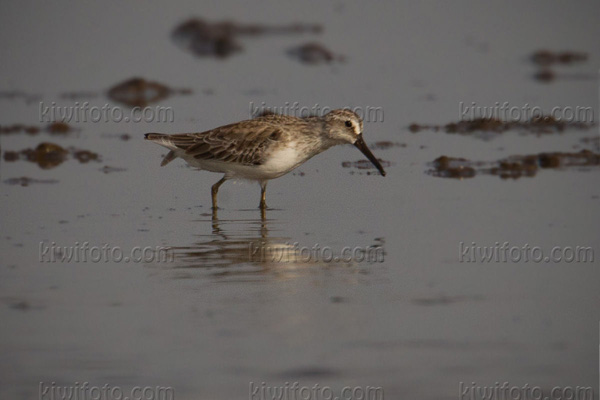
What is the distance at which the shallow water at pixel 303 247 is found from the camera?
7566mm

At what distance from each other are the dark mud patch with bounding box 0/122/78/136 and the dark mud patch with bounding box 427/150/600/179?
6.28m

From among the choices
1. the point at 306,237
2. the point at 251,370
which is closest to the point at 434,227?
the point at 306,237

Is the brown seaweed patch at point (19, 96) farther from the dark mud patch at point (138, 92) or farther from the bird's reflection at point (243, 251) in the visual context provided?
the bird's reflection at point (243, 251)

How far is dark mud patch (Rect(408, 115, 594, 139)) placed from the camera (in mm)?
17359

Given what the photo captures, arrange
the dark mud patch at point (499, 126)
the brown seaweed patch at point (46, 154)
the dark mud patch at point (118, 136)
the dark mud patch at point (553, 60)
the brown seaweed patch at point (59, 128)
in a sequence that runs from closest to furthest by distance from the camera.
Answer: the brown seaweed patch at point (46, 154)
the dark mud patch at point (118, 136)
the dark mud patch at point (499, 126)
the brown seaweed patch at point (59, 128)
the dark mud patch at point (553, 60)

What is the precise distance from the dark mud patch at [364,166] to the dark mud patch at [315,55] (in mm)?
8816

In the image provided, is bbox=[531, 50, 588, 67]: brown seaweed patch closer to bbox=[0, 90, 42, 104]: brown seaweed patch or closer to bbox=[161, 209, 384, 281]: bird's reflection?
bbox=[0, 90, 42, 104]: brown seaweed patch

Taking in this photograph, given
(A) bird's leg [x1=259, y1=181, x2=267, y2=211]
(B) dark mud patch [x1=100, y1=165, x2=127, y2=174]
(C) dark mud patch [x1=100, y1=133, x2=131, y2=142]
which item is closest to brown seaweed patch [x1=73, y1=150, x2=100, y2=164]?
(B) dark mud patch [x1=100, y1=165, x2=127, y2=174]

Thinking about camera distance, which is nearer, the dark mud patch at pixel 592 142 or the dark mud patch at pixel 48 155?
the dark mud patch at pixel 48 155

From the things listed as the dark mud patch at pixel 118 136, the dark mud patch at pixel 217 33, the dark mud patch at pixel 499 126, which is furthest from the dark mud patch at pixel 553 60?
the dark mud patch at pixel 118 136

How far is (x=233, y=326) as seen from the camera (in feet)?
27.0

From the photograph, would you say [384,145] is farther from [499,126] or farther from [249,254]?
[249,254]

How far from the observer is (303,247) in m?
11.0

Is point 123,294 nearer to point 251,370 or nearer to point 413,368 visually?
point 251,370
